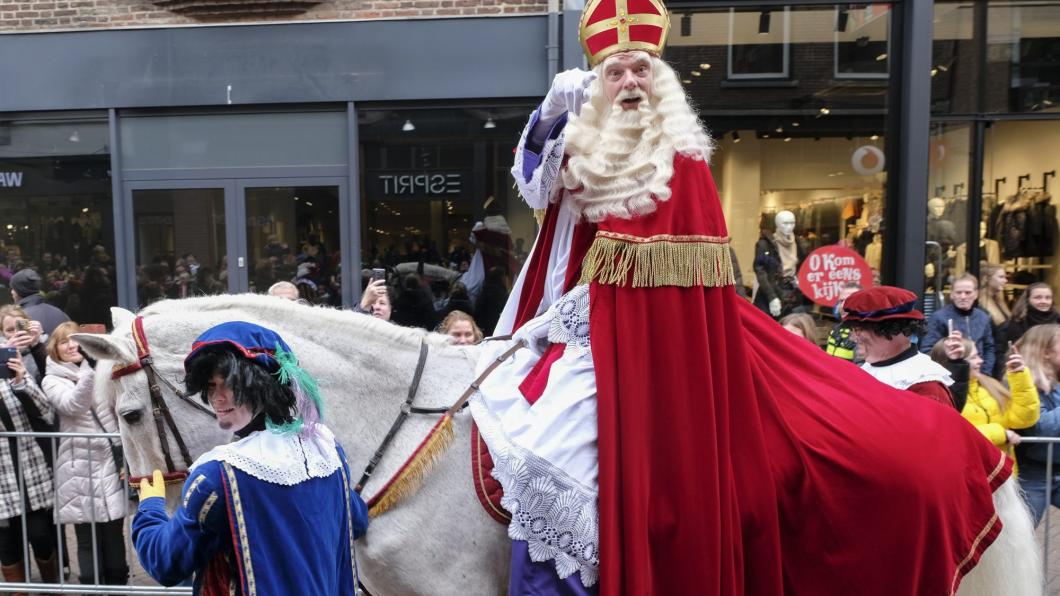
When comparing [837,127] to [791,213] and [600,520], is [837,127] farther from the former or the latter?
[600,520]

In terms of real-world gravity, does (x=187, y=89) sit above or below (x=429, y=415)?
above

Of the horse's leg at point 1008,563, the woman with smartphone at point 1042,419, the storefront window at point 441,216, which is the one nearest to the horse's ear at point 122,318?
the horse's leg at point 1008,563

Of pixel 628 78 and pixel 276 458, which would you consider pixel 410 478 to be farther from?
pixel 628 78

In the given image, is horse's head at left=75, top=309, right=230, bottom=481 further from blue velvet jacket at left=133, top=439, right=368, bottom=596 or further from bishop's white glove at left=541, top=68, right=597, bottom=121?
bishop's white glove at left=541, top=68, right=597, bottom=121

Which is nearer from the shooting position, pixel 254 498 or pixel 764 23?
pixel 254 498

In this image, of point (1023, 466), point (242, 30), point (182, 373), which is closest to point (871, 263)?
point (1023, 466)

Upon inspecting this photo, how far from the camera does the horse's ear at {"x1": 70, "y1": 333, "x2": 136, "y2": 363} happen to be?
2.62 meters

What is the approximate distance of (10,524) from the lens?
524cm

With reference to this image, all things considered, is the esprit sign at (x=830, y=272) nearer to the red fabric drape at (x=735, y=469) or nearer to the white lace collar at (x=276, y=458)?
the red fabric drape at (x=735, y=469)

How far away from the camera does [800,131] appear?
9.06m

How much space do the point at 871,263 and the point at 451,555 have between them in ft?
24.8

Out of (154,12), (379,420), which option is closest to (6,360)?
(379,420)

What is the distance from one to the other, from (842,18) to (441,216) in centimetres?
489

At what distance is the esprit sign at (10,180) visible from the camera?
930cm
